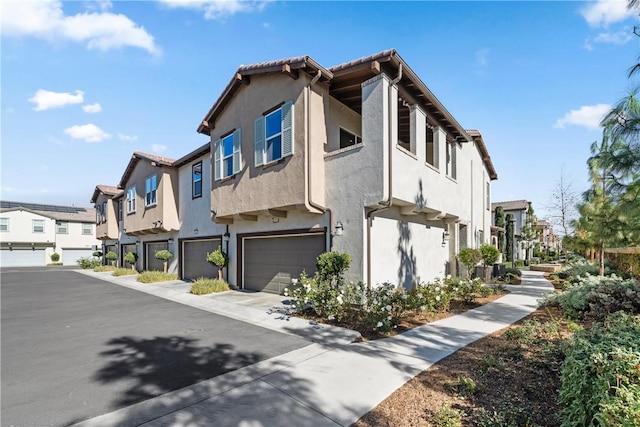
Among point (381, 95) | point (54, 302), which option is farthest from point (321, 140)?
point (54, 302)

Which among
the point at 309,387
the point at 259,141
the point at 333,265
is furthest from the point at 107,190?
the point at 309,387

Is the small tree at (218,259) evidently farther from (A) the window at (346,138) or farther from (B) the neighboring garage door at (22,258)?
(B) the neighboring garage door at (22,258)

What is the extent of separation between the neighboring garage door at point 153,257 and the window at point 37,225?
31769mm

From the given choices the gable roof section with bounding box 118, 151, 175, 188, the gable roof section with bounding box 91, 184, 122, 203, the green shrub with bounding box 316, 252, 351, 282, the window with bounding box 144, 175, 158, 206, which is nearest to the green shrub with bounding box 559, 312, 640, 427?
the green shrub with bounding box 316, 252, 351, 282

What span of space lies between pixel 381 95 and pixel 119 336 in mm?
8866

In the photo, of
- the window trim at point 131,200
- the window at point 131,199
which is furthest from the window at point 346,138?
the window at point 131,199

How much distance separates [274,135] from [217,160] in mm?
4036

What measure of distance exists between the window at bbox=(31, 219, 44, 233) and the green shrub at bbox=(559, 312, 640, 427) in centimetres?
5616

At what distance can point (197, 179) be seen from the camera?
54.7 feet

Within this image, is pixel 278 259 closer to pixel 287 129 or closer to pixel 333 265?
pixel 333 265

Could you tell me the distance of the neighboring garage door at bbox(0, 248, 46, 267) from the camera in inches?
1552

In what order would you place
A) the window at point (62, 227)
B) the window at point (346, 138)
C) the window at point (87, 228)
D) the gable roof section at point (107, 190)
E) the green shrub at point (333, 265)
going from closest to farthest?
the green shrub at point (333, 265), the window at point (346, 138), the gable roof section at point (107, 190), the window at point (62, 227), the window at point (87, 228)

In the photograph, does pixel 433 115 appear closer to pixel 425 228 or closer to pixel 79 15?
pixel 425 228

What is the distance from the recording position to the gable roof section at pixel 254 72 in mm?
8977
